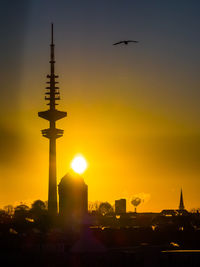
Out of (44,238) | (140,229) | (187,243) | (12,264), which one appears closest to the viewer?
(12,264)

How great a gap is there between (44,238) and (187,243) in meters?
31.8

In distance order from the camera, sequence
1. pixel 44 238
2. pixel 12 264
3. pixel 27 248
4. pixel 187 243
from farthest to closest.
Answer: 1. pixel 187 243
2. pixel 44 238
3. pixel 27 248
4. pixel 12 264

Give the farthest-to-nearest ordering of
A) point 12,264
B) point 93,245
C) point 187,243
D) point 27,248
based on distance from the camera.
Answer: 1. point 187,243
2. point 27,248
3. point 12,264
4. point 93,245

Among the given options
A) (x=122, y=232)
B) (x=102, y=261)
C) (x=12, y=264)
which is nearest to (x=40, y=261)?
(x=12, y=264)

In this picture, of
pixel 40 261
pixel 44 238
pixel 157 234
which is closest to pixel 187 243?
pixel 157 234

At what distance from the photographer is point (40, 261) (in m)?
144

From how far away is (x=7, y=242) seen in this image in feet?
522

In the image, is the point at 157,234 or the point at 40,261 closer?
the point at 40,261

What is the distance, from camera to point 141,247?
163 m

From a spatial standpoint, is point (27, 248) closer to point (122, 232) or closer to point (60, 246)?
point (60, 246)

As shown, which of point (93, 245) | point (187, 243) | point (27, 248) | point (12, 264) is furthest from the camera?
point (187, 243)

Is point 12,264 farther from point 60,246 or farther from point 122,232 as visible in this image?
point 122,232

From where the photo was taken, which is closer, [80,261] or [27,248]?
[80,261]

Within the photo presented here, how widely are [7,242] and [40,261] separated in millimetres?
16880
